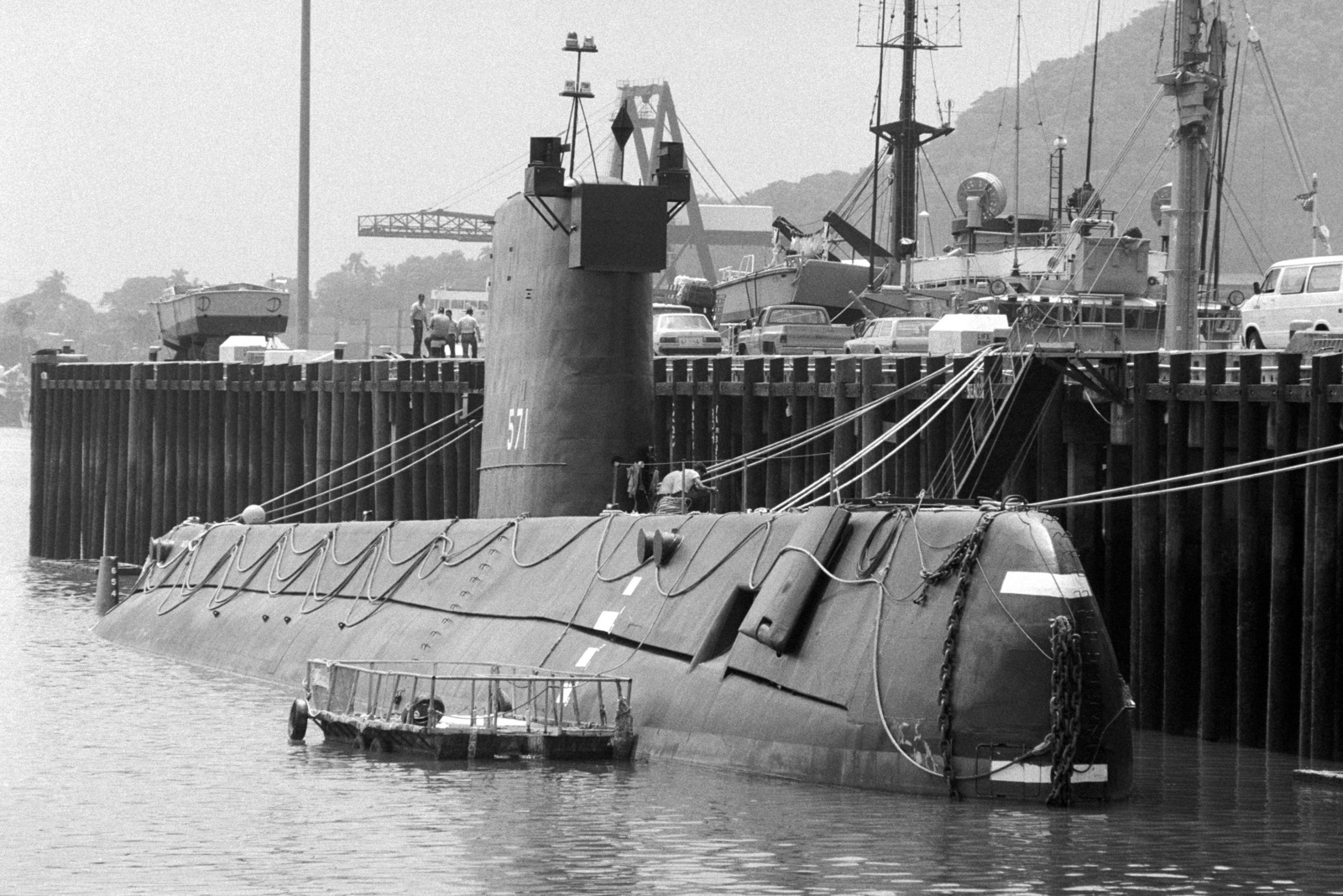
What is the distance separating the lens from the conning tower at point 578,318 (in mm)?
22031

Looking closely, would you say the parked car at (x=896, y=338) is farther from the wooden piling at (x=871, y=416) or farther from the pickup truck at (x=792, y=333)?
the wooden piling at (x=871, y=416)

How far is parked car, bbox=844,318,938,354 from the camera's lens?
36781 mm

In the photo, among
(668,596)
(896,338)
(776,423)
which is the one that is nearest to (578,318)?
(668,596)

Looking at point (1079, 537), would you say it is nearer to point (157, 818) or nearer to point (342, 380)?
point (157, 818)

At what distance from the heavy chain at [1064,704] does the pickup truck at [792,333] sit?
86.4 feet

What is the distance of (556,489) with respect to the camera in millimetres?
23203

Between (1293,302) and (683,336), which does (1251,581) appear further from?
(683,336)

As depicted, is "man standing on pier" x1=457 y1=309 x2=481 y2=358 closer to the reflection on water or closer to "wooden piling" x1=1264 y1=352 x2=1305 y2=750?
the reflection on water

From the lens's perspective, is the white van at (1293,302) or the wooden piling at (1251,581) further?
the white van at (1293,302)

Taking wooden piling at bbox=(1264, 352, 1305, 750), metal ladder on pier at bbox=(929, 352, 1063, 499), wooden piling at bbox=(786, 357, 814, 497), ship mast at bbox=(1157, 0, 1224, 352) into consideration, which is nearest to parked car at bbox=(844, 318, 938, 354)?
ship mast at bbox=(1157, 0, 1224, 352)

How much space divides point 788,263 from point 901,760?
42.9 m

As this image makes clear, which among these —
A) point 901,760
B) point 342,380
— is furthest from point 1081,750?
point 342,380

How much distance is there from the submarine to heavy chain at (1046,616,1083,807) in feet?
0.05

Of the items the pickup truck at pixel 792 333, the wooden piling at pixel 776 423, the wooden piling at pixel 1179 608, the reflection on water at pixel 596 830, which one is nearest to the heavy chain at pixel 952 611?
the reflection on water at pixel 596 830
